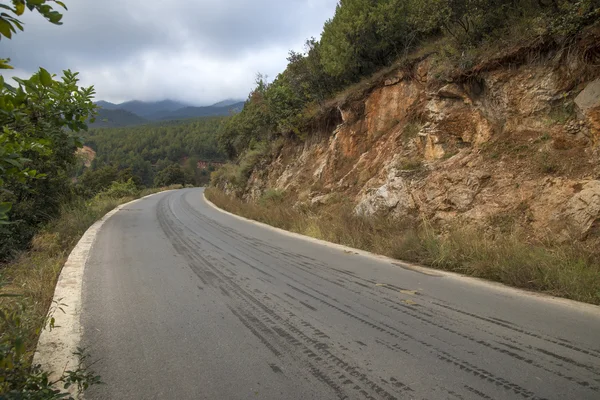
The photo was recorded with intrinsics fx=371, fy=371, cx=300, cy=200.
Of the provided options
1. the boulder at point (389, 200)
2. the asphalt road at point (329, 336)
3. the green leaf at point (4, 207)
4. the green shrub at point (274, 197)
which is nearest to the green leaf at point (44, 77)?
the green leaf at point (4, 207)

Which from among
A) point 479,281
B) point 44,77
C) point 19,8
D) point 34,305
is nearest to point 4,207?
point 44,77

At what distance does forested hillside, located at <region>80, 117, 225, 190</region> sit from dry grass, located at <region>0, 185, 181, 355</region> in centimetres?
6572

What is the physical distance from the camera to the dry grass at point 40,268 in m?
3.89

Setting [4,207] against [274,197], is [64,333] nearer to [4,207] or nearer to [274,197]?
[4,207]

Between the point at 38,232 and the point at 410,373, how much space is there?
1204cm

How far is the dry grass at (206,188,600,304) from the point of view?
4676 mm

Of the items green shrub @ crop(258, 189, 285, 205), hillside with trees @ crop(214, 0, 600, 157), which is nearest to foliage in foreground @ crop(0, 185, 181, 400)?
green shrub @ crop(258, 189, 285, 205)

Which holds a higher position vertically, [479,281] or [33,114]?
[33,114]

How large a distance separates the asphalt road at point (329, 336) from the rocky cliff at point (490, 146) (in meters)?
2.31

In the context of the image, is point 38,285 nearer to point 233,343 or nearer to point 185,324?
point 185,324

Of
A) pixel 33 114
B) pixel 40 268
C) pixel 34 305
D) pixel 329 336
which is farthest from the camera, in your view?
pixel 40 268

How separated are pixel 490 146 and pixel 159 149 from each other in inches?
3830

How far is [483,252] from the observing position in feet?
19.1

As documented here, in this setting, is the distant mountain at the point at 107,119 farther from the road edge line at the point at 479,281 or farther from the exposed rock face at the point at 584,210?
the exposed rock face at the point at 584,210
